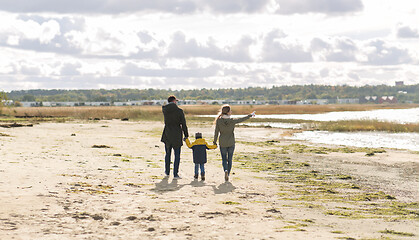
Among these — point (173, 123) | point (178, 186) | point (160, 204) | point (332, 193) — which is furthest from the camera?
point (173, 123)

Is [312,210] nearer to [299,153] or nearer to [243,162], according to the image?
[243,162]

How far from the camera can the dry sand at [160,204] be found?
7.76 metres

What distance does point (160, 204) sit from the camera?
971 centimetres

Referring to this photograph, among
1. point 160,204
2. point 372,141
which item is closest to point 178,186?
point 160,204

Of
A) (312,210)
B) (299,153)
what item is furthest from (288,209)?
(299,153)

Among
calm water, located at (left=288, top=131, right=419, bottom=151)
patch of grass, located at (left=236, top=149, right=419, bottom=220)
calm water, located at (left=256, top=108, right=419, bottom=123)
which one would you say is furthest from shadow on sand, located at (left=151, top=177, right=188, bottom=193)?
calm water, located at (left=256, top=108, right=419, bottom=123)

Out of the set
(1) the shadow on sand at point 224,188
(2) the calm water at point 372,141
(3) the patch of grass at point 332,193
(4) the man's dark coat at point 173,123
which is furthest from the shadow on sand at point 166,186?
(2) the calm water at point 372,141

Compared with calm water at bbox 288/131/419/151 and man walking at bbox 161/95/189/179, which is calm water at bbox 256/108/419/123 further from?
man walking at bbox 161/95/189/179

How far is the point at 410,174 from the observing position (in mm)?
16734

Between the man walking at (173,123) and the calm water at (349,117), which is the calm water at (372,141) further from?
the man walking at (173,123)

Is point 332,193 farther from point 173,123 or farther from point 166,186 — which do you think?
point 173,123

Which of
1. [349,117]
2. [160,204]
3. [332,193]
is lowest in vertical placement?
[349,117]

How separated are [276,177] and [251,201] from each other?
13.9 ft

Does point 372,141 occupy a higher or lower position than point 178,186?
lower
